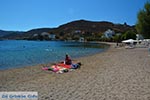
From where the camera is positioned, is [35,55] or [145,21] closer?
[145,21]

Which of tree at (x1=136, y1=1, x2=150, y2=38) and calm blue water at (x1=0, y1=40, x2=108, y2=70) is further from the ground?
tree at (x1=136, y1=1, x2=150, y2=38)

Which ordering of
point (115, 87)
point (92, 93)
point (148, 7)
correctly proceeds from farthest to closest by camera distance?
point (148, 7) < point (115, 87) < point (92, 93)

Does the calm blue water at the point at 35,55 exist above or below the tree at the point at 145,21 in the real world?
below

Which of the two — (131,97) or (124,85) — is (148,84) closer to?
(124,85)

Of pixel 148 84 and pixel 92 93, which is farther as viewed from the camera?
pixel 148 84

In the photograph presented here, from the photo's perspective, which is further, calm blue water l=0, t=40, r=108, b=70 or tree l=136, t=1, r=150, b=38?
tree l=136, t=1, r=150, b=38

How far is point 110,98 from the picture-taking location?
7703 mm

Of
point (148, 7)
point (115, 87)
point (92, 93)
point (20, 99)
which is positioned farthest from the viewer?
point (148, 7)

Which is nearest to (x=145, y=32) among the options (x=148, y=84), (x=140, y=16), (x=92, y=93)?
(x=140, y=16)

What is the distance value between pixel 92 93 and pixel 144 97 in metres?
1.96

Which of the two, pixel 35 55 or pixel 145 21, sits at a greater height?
pixel 145 21

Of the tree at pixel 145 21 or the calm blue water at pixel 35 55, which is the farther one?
the tree at pixel 145 21

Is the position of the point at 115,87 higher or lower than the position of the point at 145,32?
lower

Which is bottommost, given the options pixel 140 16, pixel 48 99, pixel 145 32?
pixel 48 99
